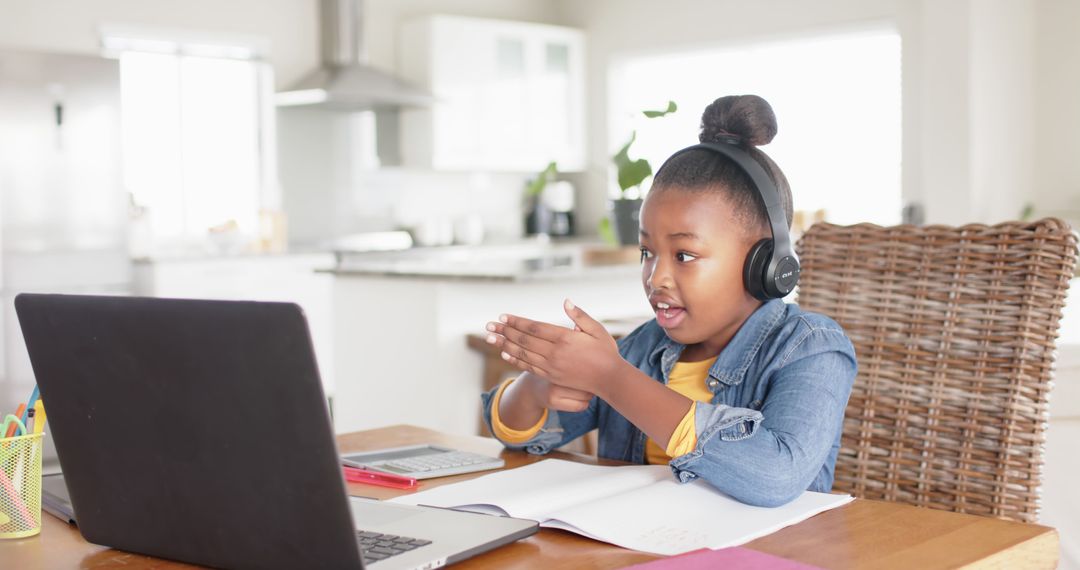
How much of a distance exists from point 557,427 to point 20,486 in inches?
24.3

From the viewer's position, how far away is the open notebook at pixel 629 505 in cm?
96

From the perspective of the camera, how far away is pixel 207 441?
835 millimetres

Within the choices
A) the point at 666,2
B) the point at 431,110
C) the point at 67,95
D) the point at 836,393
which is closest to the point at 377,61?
the point at 431,110

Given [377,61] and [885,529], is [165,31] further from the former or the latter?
[885,529]

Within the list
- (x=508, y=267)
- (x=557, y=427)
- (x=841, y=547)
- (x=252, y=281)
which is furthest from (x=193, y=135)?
(x=841, y=547)

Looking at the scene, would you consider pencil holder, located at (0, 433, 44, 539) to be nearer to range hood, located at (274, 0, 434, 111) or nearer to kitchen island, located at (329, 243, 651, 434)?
kitchen island, located at (329, 243, 651, 434)

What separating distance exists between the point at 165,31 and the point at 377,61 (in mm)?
1313

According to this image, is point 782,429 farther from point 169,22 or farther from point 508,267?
point 169,22

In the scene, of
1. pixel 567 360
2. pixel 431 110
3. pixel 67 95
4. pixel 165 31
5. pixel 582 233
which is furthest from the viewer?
pixel 582 233

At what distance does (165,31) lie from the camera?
5.61m

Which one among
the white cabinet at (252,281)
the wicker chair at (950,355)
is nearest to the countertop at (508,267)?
the white cabinet at (252,281)

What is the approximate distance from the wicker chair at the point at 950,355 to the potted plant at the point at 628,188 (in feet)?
5.59

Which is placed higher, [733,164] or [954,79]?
[954,79]

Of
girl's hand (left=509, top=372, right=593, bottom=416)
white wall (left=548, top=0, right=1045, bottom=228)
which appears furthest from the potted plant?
girl's hand (left=509, top=372, right=593, bottom=416)
